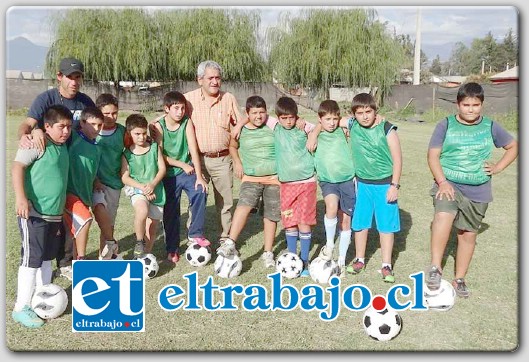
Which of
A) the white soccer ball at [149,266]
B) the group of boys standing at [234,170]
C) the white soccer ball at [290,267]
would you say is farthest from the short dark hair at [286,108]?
the white soccer ball at [149,266]

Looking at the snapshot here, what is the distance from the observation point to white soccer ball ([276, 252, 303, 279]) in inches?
157

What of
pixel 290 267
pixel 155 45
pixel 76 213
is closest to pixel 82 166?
pixel 76 213

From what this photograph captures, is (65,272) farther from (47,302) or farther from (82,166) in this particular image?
(82,166)

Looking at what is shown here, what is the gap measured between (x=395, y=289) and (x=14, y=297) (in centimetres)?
266

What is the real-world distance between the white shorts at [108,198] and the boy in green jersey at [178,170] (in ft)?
1.37

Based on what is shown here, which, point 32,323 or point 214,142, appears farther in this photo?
point 214,142

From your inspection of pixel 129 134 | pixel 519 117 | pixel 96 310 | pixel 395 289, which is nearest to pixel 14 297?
pixel 96 310

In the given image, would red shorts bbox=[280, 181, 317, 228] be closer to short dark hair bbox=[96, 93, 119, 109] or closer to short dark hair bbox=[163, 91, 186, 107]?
short dark hair bbox=[163, 91, 186, 107]

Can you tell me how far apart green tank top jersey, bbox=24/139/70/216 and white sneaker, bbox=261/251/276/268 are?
5.72 ft

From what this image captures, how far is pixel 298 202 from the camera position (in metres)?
4.11

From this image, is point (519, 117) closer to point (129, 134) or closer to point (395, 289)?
point (395, 289)

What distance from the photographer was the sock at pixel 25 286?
10.8 ft

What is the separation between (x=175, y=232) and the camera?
439 centimetres

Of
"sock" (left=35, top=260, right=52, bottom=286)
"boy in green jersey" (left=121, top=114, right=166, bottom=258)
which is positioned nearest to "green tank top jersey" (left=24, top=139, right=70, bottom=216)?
"sock" (left=35, top=260, right=52, bottom=286)
